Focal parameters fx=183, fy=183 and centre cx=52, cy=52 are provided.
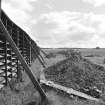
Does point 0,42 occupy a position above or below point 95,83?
above

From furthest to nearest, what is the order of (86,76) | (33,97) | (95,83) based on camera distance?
(86,76)
(95,83)
(33,97)

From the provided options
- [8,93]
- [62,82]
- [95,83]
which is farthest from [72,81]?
[8,93]

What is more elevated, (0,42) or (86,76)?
(0,42)

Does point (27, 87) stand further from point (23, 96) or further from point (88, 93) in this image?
point (88, 93)

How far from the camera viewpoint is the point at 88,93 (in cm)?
644

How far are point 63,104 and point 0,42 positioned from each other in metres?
2.82

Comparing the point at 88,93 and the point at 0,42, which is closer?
the point at 0,42

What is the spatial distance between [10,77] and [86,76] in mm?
3511

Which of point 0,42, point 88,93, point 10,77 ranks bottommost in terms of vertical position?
point 88,93

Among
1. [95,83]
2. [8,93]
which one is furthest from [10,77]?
[95,83]

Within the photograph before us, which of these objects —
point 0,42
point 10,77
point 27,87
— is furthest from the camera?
point 10,77

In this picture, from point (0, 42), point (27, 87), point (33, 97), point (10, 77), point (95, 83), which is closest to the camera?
point (33, 97)

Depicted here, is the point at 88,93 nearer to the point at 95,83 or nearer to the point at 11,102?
the point at 95,83

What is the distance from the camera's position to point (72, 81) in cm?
771
